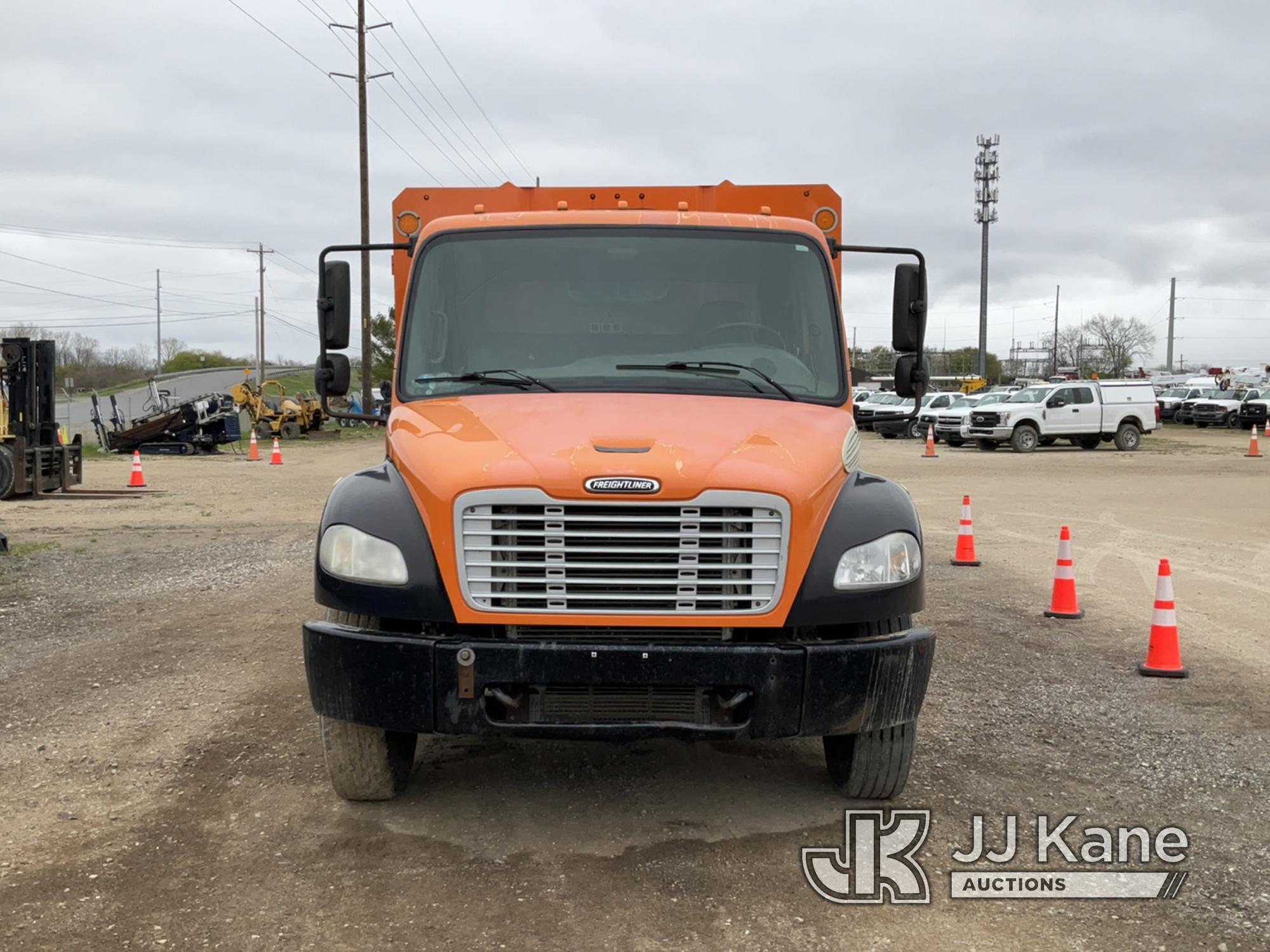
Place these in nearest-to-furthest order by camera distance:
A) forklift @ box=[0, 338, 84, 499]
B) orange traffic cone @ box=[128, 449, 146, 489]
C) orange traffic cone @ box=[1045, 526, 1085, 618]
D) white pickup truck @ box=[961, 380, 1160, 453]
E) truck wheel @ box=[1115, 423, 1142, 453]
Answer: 1. orange traffic cone @ box=[1045, 526, 1085, 618]
2. forklift @ box=[0, 338, 84, 499]
3. orange traffic cone @ box=[128, 449, 146, 489]
4. white pickup truck @ box=[961, 380, 1160, 453]
5. truck wheel @ box=[1115, 423, 1142, 453]

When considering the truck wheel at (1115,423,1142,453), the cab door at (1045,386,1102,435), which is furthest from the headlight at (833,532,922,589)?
the truck wheel at (1115,423,1142,453)

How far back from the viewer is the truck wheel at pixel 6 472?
17578 millimetres

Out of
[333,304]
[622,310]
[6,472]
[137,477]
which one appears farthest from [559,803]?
[137,477]

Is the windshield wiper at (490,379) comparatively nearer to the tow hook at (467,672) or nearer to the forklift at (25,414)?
the tow hook at (467,672)

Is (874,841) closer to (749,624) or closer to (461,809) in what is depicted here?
(749,624)

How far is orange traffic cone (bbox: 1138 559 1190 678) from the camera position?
6.96 meters

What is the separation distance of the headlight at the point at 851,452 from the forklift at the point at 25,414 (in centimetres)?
1614

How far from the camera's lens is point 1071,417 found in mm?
32469

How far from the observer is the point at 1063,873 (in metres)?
4.06

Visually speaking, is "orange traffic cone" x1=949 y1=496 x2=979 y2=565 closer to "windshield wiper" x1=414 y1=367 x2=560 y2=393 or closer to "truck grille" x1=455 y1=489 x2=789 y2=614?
"windshield wiper" x1=414 y1=367 x2=560 y2=393

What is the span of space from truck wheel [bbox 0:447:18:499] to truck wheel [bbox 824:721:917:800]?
16.3 meters

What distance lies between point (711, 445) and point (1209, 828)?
7.73ft

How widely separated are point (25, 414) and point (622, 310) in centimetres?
1573

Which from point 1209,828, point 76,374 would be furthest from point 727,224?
point 76,374
